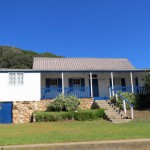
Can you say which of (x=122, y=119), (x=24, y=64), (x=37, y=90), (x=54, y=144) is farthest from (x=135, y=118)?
(x=24, y=64)

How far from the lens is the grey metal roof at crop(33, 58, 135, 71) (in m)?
28.7

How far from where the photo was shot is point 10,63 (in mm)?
56906

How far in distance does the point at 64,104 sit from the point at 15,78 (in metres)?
5.21

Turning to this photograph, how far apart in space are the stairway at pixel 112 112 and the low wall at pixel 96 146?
1017cm

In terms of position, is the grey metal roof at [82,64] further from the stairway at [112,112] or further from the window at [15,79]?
the stairway at [112,112]

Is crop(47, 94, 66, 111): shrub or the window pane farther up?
the window pane

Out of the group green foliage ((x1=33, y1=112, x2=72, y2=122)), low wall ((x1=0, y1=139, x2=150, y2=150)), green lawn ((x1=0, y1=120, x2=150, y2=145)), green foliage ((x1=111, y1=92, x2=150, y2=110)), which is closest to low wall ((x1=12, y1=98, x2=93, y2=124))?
green foliage ((x1=33, y1=112, x2=72, y2=122))

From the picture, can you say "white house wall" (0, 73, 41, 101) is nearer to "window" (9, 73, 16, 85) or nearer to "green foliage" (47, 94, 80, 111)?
"window" (9, 73, 16, 85)

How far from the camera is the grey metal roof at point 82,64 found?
28.7 meters

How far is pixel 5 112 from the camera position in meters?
23.5

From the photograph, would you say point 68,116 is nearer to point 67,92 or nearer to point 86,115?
point 86,115

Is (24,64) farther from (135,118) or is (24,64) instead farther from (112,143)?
(112,143)

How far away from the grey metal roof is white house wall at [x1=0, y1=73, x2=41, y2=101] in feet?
11.8

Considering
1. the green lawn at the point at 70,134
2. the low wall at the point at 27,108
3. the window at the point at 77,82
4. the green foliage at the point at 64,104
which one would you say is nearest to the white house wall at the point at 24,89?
the low wall at the point at 27,108
